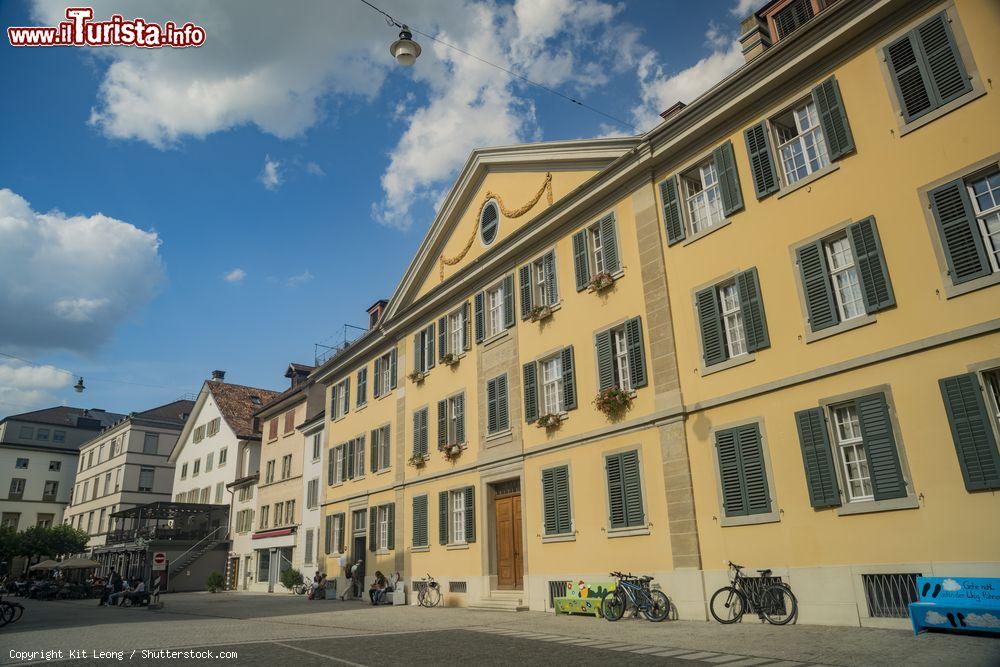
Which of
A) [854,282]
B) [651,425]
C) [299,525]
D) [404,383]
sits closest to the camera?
[854,282]

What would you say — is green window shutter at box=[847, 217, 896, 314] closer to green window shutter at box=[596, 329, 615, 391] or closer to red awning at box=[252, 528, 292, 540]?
green window shutter at box=[596, 329, 615, 391]

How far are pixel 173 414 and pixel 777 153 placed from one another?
6560cm

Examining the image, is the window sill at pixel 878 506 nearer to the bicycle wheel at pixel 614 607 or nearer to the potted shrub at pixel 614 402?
the bicycle wheel at pixel 614 607

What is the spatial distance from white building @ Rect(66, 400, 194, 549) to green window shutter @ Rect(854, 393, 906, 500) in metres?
62.8

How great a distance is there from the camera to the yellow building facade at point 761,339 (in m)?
11.6

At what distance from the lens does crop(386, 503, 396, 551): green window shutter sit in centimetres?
2761

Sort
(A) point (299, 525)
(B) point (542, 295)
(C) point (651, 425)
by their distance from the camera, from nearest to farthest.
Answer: (C) point (651, 425) → (B) point (542, 295) → (A) point (299, 525)

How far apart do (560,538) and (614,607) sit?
3.29 m

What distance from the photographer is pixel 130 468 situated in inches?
2405

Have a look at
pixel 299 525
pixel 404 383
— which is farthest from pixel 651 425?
pixel 299 525

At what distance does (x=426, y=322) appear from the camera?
1112 inches

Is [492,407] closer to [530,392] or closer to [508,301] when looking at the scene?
[530,392]

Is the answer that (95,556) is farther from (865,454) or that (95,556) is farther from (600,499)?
(865,454)

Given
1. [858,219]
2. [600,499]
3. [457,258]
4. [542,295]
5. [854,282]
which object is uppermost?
[457,258]
